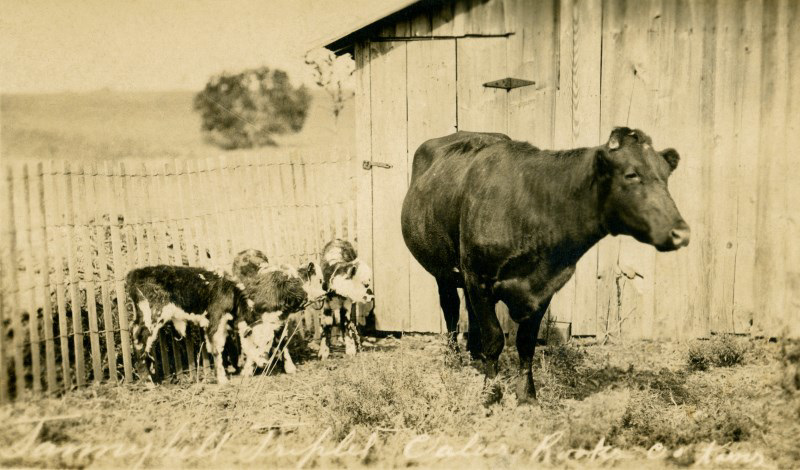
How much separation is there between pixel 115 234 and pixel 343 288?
2.41 meters

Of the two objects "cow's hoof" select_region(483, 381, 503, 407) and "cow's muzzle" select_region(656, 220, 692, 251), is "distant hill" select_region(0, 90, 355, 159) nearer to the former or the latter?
"cow's hoof" select_region(483, 381, 503, 407)

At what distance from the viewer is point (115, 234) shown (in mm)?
6219

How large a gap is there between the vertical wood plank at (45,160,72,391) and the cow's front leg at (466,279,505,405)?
3610mm

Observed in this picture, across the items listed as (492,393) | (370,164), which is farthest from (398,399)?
(370,164)

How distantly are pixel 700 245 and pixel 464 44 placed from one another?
357cm

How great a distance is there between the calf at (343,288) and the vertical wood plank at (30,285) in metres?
2.85

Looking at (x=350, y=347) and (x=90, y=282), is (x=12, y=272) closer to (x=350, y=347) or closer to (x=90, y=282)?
(x=90, y=282)

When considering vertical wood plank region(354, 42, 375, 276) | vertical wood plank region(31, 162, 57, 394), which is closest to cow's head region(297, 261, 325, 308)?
vertical wood plank region(354, 42, 375, 276)

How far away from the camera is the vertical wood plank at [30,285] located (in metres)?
5.48

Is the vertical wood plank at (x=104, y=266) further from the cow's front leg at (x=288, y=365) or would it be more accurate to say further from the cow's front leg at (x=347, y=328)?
the cow's front leg at (x=347, y=328)

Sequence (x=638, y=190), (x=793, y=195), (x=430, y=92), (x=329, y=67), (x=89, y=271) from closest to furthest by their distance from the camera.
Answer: (x=638, y=190)
(x=89, y=271)
(x=793, y=195)
(x=430, y=92)
(x=329, y=67)

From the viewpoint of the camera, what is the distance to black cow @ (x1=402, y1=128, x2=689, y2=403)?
14.9ft

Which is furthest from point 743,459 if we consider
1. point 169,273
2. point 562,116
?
point 169,273

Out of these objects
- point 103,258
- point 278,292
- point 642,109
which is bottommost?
point 278,292
